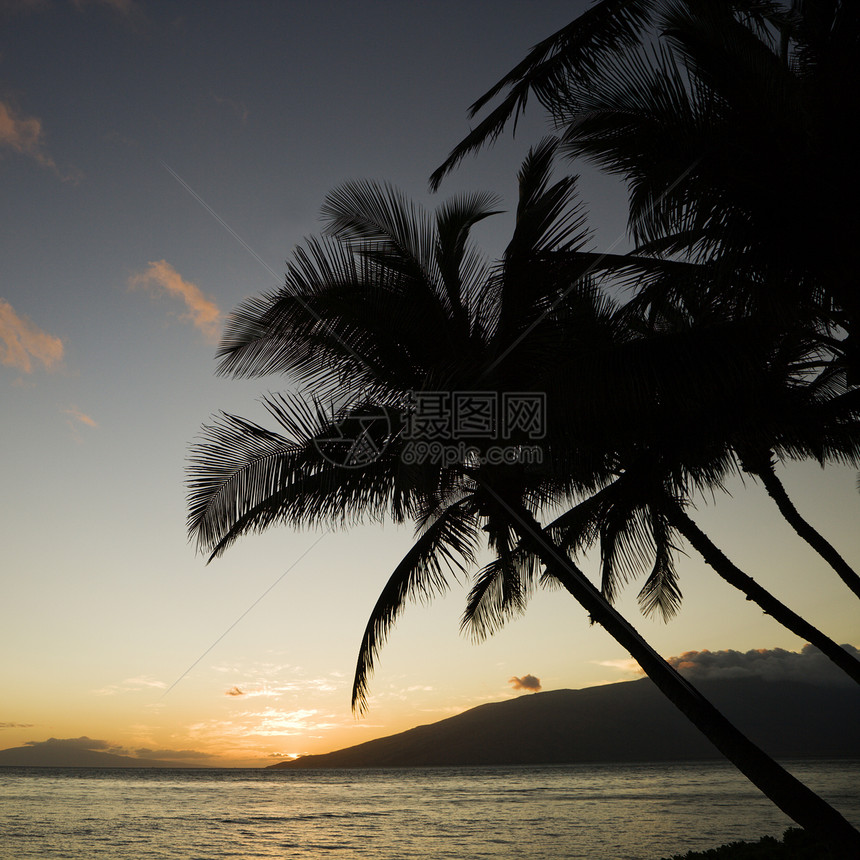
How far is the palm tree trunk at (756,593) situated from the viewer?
6.53 metres

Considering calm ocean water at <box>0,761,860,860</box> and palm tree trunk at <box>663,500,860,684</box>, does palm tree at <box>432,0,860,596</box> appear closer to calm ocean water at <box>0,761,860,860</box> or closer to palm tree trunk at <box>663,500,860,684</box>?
palm tree trunk at <box>663,500,860,684</box>

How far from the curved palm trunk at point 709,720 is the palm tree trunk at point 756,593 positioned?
130 cm

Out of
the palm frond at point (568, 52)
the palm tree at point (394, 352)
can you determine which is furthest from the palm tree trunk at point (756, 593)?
the palm frond at point (568, 52)

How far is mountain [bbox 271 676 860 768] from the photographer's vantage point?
148 metres

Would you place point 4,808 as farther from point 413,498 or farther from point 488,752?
point 488,752

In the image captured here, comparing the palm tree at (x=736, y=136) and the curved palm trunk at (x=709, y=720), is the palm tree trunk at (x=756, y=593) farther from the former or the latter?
the palm tree at (x=736, y=136)

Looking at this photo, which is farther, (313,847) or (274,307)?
(313,847)

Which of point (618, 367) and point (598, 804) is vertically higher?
point (618, 367)

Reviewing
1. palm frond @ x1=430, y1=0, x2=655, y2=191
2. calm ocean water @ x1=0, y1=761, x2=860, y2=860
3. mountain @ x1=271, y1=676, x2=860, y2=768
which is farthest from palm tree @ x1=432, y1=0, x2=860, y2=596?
mountain @ x1=271, y1=676, x2=860, y2=768

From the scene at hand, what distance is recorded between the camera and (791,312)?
4379 mm

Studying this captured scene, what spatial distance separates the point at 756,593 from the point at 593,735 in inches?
6962

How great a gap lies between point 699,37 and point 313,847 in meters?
19.9

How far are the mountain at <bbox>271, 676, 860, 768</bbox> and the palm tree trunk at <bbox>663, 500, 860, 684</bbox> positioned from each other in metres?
149

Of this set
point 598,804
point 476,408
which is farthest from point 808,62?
point 598,804
